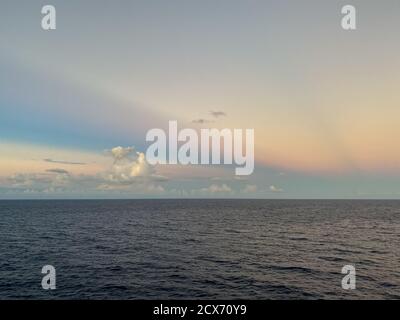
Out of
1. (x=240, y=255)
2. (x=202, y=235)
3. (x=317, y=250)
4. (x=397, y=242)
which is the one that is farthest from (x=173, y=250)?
(x=397, y=242)

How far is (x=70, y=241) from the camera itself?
65.4 metres

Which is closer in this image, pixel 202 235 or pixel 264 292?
pixel 264 292
